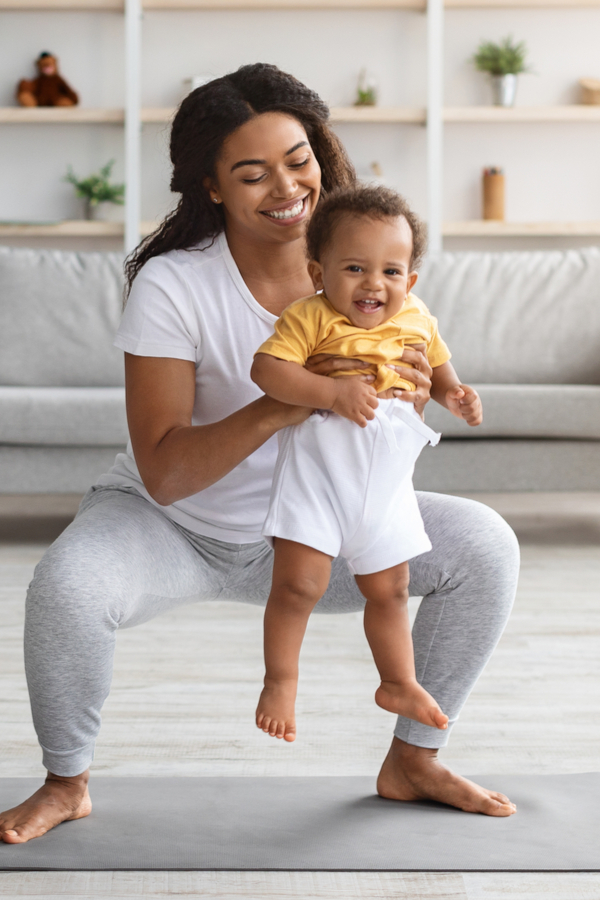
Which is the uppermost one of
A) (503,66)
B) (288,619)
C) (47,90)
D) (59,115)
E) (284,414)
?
(503,66)

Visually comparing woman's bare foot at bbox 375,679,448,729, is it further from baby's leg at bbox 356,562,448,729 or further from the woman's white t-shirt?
the woman's white t-shirt

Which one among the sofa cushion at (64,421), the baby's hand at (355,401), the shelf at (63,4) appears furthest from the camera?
the shelf at (63,4)

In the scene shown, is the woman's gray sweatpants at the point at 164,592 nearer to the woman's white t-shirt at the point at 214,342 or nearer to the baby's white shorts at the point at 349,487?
the woman's white t-shirt at the point at 214,342

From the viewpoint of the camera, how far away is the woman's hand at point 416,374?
124 centimetres

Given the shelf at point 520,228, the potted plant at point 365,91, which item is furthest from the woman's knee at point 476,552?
the potted plant at point 365,91

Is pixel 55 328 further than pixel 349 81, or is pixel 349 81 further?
pixel 349 81

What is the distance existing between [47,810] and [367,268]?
0.85 m

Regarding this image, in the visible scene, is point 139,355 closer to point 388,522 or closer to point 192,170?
point 192,170

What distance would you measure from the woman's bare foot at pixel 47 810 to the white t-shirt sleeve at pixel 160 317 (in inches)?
24.3

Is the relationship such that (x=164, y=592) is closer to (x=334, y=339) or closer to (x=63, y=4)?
(x=334, y=339)

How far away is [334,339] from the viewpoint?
3.91ft

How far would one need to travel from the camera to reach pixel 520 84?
4.68m

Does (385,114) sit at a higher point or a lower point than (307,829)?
higher

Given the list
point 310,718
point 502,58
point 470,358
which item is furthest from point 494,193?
point 310,718
